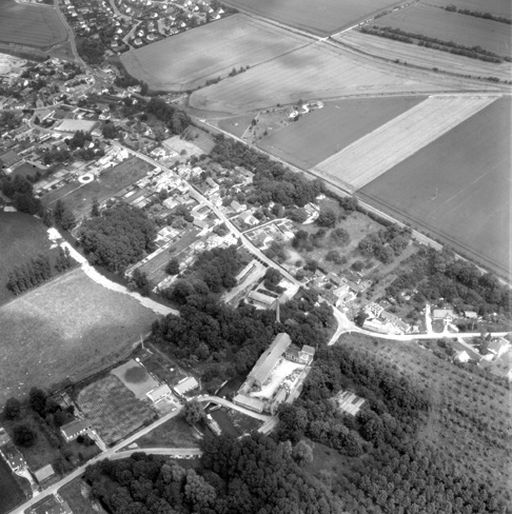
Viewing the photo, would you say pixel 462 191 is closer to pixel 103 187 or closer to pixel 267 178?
pixel 267 178

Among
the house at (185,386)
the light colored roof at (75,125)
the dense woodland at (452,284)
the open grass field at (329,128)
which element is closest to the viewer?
the house at (185,386)

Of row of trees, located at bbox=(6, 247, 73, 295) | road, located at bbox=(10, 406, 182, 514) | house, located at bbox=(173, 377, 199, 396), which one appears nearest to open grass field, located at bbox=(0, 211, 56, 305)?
row of trees, located at bbox=(6, 247, 73, 295)

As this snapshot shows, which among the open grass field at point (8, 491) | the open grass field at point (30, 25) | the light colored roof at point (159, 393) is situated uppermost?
the open grass field at point (30, 25)

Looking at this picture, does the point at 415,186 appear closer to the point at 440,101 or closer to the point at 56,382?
the point at 440,101

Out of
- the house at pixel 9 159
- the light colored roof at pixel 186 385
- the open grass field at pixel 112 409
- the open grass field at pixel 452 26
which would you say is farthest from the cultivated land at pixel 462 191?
the house at pixel 9 159

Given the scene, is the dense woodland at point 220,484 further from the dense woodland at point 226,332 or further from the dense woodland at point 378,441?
the dense woodland at point 226,332

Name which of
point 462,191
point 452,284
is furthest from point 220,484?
point 462,191

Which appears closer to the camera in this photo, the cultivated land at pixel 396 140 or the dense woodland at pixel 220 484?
the dense woodland at pixel 220 484
